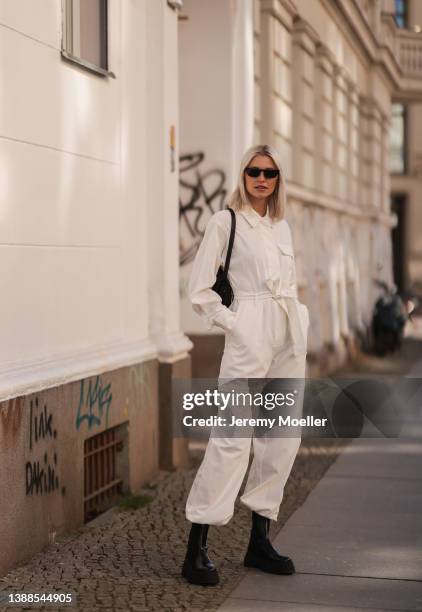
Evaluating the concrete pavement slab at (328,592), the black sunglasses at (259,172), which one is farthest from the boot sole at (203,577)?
the black sunglasses at (259,172)

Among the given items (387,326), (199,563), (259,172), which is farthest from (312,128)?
(199,563)

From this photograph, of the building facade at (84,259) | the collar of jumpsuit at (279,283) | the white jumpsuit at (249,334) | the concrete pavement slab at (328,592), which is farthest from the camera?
the building facade at (84,259)

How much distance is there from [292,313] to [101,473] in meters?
2.15

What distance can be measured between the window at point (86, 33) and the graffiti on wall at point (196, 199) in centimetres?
291

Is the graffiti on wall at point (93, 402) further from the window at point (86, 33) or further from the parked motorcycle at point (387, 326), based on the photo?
the parked motorcycle at point (387, 326)

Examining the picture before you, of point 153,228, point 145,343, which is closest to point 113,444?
point 145,343

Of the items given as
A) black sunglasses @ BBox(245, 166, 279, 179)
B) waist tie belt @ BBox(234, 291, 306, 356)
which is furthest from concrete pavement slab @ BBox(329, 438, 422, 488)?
black sunglasses @ BBox(245, 166, 279, 179)

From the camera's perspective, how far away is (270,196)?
5.39m

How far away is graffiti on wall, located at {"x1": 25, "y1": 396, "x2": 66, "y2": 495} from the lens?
5629 mm

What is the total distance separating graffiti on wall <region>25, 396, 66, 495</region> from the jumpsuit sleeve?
1039 mm

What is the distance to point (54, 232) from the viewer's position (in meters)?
6.09

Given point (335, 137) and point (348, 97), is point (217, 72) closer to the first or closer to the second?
point (335, 137)

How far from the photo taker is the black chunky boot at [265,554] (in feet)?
17.5

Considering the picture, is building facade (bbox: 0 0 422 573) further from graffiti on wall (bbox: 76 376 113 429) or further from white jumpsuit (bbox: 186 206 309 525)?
white jumpsuit (bbox: 186 206 309 525)
